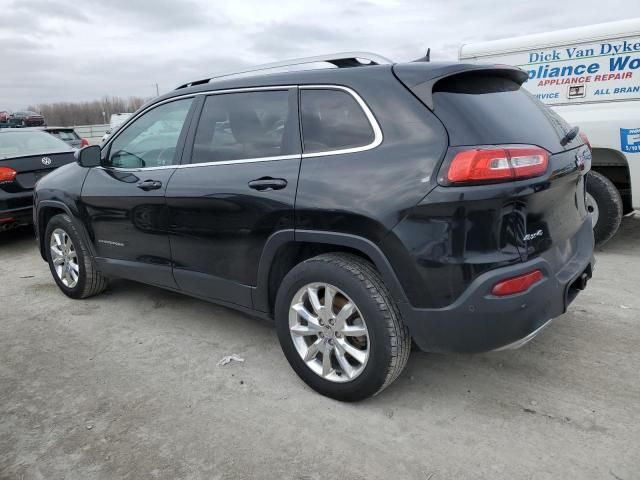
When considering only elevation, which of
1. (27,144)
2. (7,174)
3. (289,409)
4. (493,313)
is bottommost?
(289,409)

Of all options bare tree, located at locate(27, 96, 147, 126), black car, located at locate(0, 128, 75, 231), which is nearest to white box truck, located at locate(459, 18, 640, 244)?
black car, located at locate(0, 128, 75, 231)

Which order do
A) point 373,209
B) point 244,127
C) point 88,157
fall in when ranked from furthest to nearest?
1. point 88,157
2. point 244,127
3. point 373,209

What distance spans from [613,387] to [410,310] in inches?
52.3

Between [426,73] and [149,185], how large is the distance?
2082mm

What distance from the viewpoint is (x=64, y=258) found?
15.2 ft

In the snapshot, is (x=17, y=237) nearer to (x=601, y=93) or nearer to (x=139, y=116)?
(x=139, y=116)

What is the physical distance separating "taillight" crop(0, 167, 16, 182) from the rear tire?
6.72 m

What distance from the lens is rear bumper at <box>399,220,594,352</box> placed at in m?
2.29

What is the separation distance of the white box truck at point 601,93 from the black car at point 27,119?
34855 millimetres

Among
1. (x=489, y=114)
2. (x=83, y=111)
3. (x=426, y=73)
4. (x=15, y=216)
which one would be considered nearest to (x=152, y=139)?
(x=426, y=73)

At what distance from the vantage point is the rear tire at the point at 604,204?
5035mm

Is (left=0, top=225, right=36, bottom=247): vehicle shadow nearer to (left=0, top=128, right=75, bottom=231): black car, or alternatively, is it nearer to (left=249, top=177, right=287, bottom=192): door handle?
(left=0, top=128, right=75, bottom=231): black car

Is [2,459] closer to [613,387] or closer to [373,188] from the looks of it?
[373,188]

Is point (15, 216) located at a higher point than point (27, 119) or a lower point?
lower
